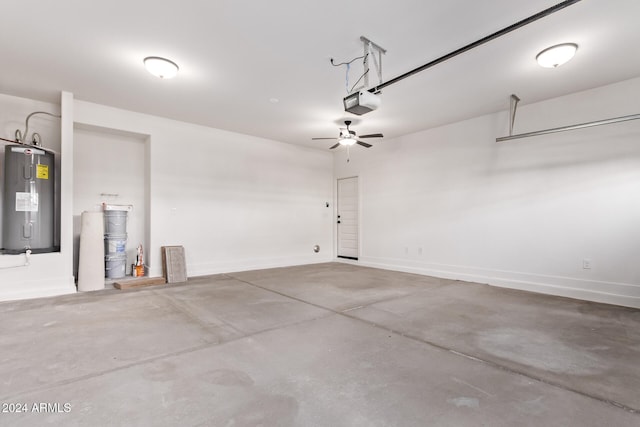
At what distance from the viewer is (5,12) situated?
2838 mm

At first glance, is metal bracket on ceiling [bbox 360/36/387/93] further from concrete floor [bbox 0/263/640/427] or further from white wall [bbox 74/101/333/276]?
white wall [bbox 74/101/333/276]

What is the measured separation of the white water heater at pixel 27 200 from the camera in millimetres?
4266

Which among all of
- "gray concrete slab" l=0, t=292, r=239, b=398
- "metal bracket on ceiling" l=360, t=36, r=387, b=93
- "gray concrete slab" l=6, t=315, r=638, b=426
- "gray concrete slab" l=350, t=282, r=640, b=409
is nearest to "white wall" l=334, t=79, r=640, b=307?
"gray concrete slab" l=350, t=282, r=640, b=409

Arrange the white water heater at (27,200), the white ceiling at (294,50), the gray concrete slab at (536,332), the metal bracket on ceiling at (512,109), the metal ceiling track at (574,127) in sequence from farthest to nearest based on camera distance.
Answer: the metal bracket on ceiling at (512,109), the white water heater at (27,200), the metal ceiling track at (574,127), the white ceiling at (294,50), the gray concrete slab at (536,332)

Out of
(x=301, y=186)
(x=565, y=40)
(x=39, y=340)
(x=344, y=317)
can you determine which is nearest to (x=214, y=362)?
(x=344, y=317)

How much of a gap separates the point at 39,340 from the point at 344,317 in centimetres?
299

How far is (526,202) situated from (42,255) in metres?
7.47

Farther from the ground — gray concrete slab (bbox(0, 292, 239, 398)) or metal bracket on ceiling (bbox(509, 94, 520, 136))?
metal bracket on ceiling (bbox(509, 94, 520, 136))

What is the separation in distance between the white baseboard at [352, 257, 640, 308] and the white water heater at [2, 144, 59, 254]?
641 centimetres

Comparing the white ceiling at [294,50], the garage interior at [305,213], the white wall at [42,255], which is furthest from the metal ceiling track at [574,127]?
the white wall at [42,255]

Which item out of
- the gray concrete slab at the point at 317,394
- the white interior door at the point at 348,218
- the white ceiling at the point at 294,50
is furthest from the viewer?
the white interior door at the point at 348,218

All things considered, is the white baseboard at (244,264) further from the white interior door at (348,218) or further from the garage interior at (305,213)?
the white interior door at (348,218)

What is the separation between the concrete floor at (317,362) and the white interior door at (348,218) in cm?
376

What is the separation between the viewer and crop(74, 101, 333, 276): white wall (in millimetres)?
5691
